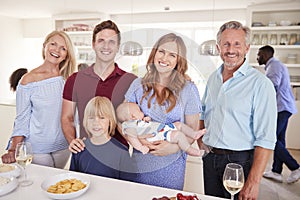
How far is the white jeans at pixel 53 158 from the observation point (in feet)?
4.79

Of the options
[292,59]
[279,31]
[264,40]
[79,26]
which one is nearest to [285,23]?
[279,31]

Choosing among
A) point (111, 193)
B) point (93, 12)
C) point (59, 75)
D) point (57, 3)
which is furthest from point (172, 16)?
point (111, 193)

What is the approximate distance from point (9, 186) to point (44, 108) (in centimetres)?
52

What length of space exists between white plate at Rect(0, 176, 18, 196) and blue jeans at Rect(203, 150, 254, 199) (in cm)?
81

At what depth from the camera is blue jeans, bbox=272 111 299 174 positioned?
2.79 m

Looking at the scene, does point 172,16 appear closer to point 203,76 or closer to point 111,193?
point 203,76

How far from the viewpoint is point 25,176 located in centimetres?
110

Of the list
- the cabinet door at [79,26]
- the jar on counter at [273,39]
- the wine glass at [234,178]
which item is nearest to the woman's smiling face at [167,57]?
the wine glass at [234,178]

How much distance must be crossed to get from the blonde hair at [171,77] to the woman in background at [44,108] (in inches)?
22.2

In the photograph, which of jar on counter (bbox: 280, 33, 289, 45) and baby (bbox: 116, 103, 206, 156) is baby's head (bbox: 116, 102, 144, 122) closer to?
baby (bbox: 116, 103, 206, 156)

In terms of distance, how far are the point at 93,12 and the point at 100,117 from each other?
13.0ft

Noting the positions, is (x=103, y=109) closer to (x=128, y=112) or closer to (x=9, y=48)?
(x=128, y=112)

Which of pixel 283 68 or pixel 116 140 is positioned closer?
pixel 116 140

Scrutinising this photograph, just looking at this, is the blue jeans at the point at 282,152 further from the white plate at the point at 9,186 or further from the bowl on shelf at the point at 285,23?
the white plate at the point at 9,186
